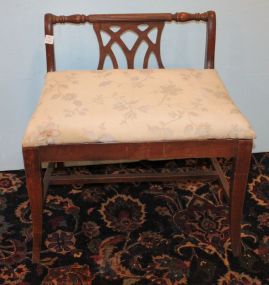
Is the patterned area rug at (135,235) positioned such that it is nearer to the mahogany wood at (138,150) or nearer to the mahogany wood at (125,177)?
the mahogany wood at (125,177)

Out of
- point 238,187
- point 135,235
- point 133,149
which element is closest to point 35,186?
point 133,149

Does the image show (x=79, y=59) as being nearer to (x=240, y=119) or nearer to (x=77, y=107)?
(x=77, y=107)

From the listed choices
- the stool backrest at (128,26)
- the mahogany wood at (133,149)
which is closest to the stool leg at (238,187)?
the mahogany wood at (133,149)

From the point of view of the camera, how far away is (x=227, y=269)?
125 centimetres

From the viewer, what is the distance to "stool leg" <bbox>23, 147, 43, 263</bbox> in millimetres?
1077

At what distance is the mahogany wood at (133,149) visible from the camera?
1093 mm

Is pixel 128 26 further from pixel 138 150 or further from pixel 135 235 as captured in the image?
pixel 135 235

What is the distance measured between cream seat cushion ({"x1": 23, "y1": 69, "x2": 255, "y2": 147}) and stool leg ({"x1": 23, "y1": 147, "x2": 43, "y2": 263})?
1.4 inches

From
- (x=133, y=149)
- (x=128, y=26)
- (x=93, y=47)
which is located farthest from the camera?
(x=93, y=47)

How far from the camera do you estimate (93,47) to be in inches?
59.5

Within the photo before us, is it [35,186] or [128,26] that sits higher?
[128,26]

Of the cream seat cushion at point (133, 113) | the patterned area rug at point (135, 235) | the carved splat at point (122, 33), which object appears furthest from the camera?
the carved splat at point (122, 33)

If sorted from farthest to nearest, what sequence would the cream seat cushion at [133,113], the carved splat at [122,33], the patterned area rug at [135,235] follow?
the carved splat at [122,33], the patterned area rug at [135,235], the cream seat cushion at [133,113]

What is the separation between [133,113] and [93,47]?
518 mm
